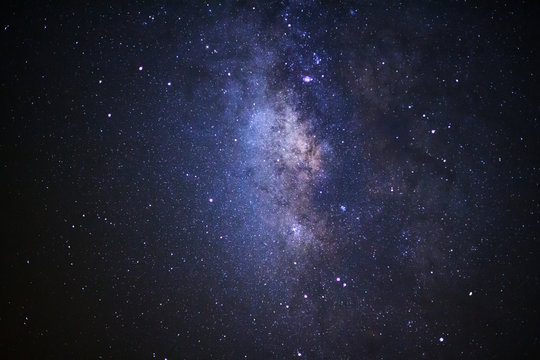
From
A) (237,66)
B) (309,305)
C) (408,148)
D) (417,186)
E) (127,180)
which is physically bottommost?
(309,305)

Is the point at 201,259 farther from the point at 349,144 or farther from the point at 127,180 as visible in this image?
the point at 349,144

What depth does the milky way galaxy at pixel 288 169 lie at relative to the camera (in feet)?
3.63

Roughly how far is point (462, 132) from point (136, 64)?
4.65 ft

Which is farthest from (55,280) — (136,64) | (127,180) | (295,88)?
(295,88)

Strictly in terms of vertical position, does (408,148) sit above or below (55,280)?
above

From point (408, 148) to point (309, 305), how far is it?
80cm

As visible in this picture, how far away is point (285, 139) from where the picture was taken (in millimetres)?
1130

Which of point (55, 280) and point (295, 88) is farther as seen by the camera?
point (55, 280)

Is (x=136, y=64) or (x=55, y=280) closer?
(x=136, y=64)

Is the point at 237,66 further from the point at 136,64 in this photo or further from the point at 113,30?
the point at 113,30

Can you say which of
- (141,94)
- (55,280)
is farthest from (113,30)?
(55,280)

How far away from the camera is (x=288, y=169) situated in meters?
1.14

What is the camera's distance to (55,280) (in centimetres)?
127

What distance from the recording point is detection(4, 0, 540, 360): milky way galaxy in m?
1.11
